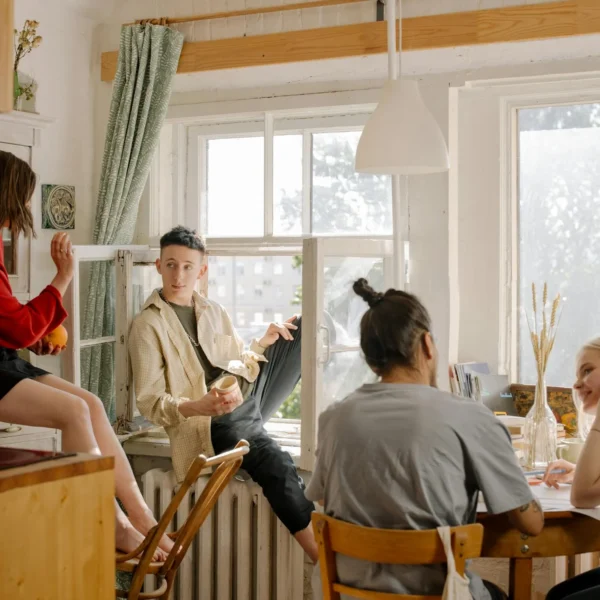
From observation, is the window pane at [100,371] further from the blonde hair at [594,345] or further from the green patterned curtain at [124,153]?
the blonde hair at [594,345]

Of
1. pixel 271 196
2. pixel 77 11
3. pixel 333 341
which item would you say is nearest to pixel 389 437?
pixel 333 341

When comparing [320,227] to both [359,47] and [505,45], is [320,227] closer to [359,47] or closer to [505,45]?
[359,47]

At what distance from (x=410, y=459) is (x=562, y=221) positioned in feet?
6.04

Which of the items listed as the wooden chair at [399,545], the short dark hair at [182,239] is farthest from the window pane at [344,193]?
the wooden chair at [399,545]

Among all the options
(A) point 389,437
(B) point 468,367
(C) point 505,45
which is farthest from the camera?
(B) point 468,367

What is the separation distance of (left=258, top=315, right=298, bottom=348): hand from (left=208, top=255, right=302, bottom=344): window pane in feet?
1.24

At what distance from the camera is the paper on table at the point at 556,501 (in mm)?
2145

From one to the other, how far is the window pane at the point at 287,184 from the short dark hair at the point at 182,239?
465 millimetres

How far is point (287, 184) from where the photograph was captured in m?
3.86

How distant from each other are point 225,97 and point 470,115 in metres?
1.04

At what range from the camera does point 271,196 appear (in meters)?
3.86

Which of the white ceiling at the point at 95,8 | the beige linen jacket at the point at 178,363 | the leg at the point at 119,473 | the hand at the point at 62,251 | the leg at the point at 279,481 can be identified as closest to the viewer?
the leg at the point at 119,473

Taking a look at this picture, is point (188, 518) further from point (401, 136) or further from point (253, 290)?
point (253, 290)

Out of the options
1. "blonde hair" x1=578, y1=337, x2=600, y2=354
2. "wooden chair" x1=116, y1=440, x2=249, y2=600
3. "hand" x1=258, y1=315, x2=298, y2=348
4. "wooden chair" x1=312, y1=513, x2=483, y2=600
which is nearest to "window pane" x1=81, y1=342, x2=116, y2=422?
"hand" x1=258, y1=315, x2=298, y2=348
